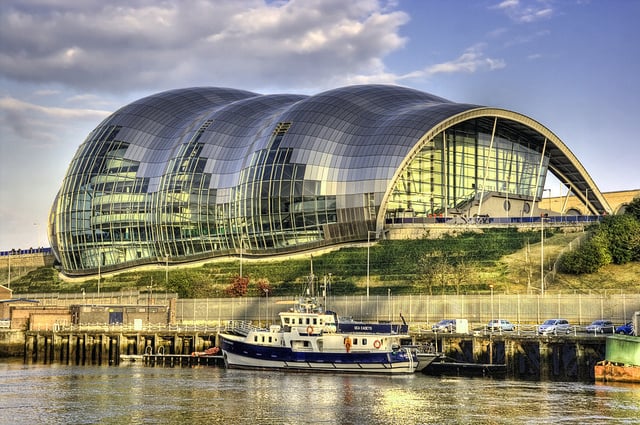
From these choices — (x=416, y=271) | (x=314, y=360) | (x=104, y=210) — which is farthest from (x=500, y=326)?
(x=104, y=210)

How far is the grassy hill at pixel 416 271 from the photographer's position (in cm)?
11156

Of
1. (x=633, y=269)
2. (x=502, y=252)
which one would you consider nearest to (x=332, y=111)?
(x=502, y=252)

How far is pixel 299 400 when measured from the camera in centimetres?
7056

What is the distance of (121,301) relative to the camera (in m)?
124

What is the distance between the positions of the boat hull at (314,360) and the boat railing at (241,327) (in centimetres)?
285

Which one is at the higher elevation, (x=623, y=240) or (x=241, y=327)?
(x=623, y=240)

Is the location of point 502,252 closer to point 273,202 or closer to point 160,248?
point 273,202

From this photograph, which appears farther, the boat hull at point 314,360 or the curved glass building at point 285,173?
the curved glass building at point 285,173

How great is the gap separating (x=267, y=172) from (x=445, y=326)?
58.0m

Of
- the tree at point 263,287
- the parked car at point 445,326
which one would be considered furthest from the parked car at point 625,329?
the tree at point 263,287

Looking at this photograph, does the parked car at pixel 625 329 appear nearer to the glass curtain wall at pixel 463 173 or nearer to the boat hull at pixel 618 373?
the boat hull at pixel 618 373

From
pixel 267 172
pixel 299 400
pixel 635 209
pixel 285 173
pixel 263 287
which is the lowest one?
pixel 299 400

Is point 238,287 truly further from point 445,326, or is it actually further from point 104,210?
point 104,210

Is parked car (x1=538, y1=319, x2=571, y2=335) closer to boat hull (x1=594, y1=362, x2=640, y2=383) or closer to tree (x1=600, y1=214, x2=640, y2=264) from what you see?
boat hull (x1=594, y1=362, x2=640, y2=383)
